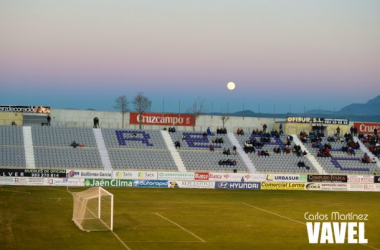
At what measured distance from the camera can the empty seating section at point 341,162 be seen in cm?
7600

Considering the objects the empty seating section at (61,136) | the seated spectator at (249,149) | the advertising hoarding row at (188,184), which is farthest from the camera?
the seated spectator at (249,149)

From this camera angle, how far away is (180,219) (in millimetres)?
39312

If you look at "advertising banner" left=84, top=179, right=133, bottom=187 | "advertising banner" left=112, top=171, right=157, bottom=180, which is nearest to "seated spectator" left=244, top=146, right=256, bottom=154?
"advertising banner" left=112, top=171, right=157, bottom=180

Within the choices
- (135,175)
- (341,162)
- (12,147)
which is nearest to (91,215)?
(135,175)

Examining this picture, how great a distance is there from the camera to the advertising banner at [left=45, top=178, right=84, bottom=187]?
60.0 metres

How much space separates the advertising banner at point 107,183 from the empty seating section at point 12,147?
920 cm

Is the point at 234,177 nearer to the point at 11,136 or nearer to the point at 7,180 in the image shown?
the point at 7,180

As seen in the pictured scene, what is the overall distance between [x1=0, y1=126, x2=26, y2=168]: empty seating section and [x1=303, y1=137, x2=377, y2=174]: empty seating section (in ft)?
124

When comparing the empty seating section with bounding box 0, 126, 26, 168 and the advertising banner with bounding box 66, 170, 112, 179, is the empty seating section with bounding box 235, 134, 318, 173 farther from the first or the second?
the empty seating section with bounding box 0, 126, 26, 168

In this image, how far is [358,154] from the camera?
81875 mm

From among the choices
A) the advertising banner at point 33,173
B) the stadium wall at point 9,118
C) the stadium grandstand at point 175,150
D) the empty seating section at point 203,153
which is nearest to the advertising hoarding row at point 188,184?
the advertising banner at point 33,173

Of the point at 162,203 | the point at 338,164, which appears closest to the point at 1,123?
the point at 162,203

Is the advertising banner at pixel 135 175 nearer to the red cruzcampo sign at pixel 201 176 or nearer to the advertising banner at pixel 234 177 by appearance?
the red cruzcampo sign at pixel 201 176

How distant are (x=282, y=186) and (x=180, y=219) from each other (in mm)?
30051
